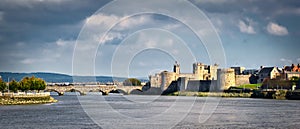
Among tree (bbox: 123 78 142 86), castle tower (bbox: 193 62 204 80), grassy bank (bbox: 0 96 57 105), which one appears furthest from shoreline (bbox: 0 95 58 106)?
tree (bbox: 123 78 142 86)

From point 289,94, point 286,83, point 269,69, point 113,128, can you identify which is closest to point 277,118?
point 113,128

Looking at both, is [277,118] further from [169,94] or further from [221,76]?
[169,94]

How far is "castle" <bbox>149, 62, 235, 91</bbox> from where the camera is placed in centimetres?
7606

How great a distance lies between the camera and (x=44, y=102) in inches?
1900

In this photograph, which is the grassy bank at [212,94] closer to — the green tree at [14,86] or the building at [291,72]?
the building at [291,72]

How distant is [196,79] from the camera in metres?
86.6

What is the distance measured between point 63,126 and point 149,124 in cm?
438

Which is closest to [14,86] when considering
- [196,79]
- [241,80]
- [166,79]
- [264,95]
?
[264,95]

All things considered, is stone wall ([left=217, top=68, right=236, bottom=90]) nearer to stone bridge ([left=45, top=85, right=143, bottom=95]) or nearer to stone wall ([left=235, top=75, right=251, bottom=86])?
stone wall ([left=235, top=75, right=251, bottom=86])

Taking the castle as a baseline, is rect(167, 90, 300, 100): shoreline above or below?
below

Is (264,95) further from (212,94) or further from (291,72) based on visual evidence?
(291,72)

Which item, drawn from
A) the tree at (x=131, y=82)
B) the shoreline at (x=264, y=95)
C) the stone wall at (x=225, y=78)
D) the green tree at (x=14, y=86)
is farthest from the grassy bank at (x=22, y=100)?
the tree at (x=131, y=82)

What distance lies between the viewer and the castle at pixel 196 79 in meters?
76.1

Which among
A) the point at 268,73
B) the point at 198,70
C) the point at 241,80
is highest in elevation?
the point at 198,70
